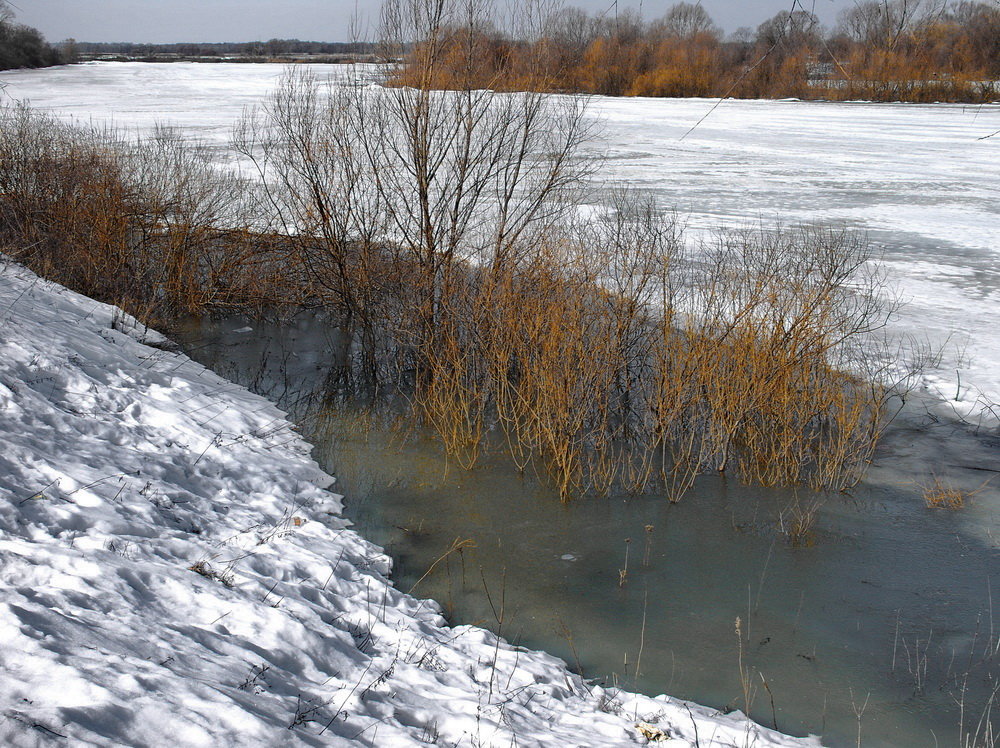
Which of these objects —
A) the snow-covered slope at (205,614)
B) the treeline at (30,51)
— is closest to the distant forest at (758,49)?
the snow-covered slope at (205,614)

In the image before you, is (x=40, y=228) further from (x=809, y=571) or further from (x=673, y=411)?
(x=809, y=571)

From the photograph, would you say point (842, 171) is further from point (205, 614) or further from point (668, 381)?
point (205, 614)

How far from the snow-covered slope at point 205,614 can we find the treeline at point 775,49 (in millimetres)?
2657

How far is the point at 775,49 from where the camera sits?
239 centimetres

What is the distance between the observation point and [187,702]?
2914mm

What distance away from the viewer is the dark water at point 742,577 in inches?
177

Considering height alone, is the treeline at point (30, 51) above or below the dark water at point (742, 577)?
above

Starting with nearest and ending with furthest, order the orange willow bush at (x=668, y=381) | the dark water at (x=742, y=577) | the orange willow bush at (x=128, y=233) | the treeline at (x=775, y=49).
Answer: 1. the treeline at (x=775, y=49)
2. the dark water at (x=742, y=577)
3. the orange willow bush at (x=668, y=381)
4. the orange willow bush at (x=128, y=233)

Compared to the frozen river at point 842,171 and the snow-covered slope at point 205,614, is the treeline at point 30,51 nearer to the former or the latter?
the frozen river at point 842,171

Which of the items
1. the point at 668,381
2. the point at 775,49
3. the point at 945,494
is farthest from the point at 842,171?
the point at 775,49

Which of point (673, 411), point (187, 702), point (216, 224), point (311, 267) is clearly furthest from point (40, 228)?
point (187, 702)

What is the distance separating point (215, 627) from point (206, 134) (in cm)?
1973

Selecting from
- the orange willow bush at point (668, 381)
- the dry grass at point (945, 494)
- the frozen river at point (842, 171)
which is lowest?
the dry grass at point (945, 494)

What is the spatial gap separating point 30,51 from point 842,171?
4132 centimetres
